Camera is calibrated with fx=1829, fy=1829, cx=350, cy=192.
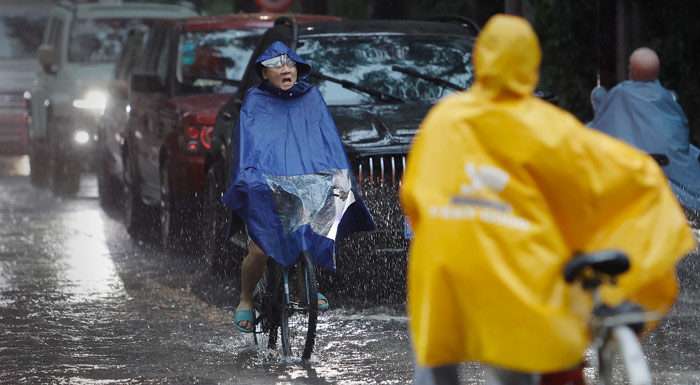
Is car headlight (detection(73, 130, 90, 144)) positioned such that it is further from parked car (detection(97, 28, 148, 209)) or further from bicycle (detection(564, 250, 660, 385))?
bicycle (detection(564, 250, 660, 385))

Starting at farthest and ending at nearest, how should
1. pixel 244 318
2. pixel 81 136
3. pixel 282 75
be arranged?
pixel 81 136 < pixel 244 318 < pixel 282 75

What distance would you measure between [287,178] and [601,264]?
448 centimetres

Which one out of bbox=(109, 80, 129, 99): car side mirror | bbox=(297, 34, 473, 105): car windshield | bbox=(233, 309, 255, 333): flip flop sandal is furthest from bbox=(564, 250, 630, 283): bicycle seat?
bbox=(109, 80, 129, 99): car side mirror

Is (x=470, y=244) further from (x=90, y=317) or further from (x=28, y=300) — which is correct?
(x=28, y=300)

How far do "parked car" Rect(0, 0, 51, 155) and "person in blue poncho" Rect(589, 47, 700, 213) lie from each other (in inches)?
554

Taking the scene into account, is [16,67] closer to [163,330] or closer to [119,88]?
[119,88]

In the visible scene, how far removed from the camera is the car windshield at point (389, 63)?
471 inches

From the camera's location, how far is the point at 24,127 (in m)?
25.6

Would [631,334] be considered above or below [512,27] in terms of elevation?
below

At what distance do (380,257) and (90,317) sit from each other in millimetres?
1785

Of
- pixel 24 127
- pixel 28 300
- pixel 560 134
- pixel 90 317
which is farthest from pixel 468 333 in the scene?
pixel 24 127

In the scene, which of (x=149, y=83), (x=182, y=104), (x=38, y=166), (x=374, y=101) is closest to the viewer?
(x=374, y=101)

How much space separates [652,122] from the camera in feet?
40.4

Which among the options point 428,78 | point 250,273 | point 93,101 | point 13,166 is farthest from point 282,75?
point 13,166
